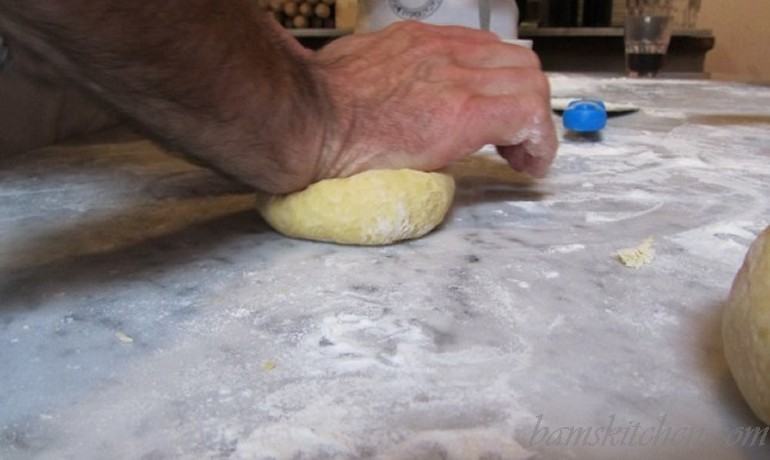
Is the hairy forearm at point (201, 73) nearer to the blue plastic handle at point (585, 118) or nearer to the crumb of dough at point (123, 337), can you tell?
the crumb of dough at point (123, 337)

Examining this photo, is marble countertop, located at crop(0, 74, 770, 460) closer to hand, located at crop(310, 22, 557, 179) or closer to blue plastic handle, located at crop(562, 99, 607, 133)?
hand, located at crop(310, 22, 557, 179)

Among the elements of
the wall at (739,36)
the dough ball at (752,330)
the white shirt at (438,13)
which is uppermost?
the white shirt at (438,13)

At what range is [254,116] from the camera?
0.69 m

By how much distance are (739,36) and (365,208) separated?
2960mm

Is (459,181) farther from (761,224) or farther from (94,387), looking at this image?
(94,387)

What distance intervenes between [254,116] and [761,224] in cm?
55

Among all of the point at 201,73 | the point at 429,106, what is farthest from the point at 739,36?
the point at 201,73

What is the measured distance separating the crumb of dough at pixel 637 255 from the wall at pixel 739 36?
262 cm

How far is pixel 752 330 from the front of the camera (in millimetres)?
423

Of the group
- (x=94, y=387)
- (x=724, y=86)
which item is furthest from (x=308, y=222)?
(x=724, y=86)

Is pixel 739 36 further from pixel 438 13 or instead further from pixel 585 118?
pixel 585 118

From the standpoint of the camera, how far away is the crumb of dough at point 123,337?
566 millimetres

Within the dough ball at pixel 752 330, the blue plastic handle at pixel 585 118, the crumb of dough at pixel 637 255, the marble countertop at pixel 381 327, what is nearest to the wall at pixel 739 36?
the blue plastic handle at pixel 585 118

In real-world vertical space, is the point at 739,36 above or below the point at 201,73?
below
